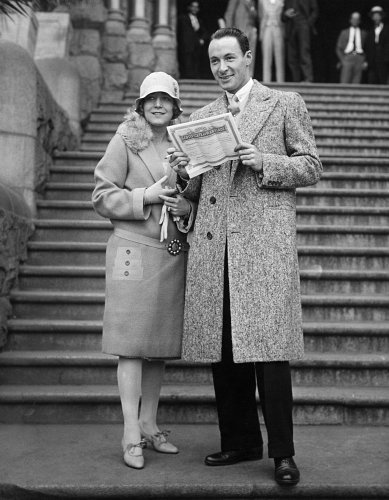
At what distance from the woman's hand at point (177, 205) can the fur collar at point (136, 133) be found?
0.33 m

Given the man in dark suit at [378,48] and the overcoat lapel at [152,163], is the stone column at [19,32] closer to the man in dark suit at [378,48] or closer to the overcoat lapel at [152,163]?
the overcoat lapel at [152,163]

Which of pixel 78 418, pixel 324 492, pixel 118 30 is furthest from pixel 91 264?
pixel 118 30

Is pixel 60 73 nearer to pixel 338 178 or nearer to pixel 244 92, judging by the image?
pixel 338 178

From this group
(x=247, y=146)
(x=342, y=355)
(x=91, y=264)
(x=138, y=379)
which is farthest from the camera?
(x=91, y=264)

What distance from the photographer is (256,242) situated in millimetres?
3072

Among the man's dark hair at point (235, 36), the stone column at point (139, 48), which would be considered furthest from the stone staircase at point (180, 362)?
the stone column at point (139, 48)

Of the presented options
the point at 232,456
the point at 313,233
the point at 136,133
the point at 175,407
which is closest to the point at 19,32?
the point at 313,233

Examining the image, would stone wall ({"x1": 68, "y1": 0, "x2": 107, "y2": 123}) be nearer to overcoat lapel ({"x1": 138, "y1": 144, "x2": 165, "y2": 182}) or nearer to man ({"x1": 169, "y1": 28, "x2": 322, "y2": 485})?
overcoat lapel ({"x1": 138, "y1": 144, "x2": 165, "y2": 182})

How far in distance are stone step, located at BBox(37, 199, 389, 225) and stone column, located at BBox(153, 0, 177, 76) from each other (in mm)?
5816

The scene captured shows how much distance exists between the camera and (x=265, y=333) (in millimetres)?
2992

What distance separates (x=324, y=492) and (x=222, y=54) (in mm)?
2035

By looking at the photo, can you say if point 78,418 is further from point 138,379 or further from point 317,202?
point 317,202

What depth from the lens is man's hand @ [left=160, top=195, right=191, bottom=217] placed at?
Result: 129 inches

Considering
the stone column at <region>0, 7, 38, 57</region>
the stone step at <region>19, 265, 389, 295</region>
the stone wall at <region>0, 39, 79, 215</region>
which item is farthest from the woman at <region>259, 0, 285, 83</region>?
the stone step at <region>19, 265, 389, 295</region>
